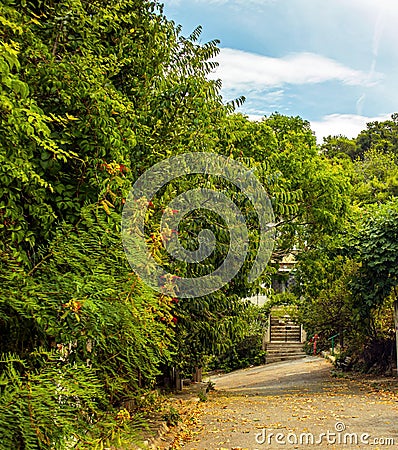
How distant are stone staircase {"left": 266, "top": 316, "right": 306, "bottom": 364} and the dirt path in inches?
366

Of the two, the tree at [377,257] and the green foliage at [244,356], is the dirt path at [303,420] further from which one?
the green foliage at [244,356]

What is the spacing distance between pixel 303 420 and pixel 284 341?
17112 mm

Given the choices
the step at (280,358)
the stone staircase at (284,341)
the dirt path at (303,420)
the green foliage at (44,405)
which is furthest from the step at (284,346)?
the green foliage at (44,405)

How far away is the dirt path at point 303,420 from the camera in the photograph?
6.55m

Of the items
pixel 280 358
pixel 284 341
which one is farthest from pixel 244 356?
pixel 284 341

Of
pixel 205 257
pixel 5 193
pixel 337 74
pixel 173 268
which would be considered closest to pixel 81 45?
pixel 5 193

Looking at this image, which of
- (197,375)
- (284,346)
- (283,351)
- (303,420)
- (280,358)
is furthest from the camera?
(284,346)

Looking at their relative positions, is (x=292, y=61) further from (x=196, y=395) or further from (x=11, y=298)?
(x=11, y=298)

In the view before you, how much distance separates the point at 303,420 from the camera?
7906 millimetres

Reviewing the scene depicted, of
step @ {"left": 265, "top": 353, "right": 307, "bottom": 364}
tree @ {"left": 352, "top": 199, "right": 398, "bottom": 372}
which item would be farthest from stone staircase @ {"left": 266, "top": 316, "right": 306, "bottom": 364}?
tree @ {"left": 352, "top": 199, "right": 398, "bottom": 372}

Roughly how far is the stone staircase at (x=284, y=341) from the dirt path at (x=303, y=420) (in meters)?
9.29

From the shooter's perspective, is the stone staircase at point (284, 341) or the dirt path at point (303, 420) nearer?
the dirt path at point (303, 420)

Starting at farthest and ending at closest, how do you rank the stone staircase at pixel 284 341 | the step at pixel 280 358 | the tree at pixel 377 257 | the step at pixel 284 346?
1. the step at pixel 284 346
2. the stone staircase at pixel 284 341
3. the step at pixel 280 358
4. the tree at pixel 377 257

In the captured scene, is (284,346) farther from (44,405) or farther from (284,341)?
Answer: (44,405)
